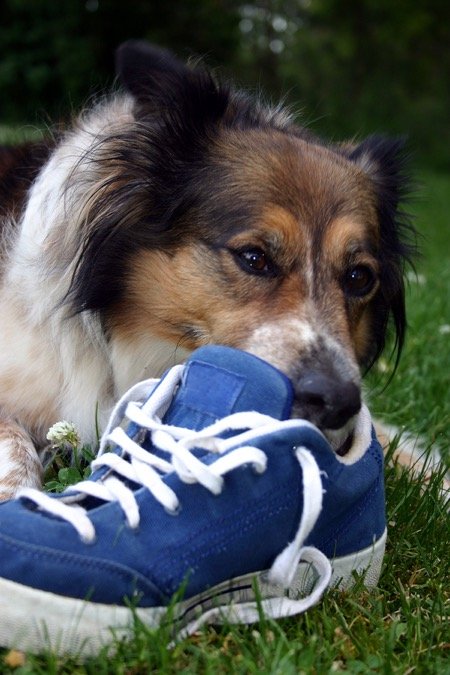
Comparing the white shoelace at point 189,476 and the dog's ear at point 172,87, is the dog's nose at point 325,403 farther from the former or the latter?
the dog's ear at point 172,87

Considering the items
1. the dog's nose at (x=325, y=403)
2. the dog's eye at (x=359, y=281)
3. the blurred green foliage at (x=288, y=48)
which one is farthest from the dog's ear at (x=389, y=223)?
the blurred green foliage at (x=288, y=48)

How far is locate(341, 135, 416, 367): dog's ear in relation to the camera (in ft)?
10.7

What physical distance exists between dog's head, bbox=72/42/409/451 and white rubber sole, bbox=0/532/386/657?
2.71 feet

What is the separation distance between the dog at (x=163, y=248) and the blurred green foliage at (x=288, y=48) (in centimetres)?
1667

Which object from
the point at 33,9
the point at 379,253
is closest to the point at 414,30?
the point at 33,9

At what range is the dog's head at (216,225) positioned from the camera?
2.67m

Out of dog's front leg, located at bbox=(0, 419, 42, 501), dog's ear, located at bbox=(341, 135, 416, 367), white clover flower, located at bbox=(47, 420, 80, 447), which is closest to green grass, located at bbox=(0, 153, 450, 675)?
dog's ear, located at bbox=(341, 135, 416, 367)

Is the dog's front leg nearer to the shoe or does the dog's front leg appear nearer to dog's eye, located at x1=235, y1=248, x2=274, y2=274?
the shoe

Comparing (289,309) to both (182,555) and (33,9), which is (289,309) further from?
(33,9)

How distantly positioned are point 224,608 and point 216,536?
0.18 meters

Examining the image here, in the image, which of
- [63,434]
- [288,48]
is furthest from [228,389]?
[288,48]

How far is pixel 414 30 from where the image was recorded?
73.2 feet

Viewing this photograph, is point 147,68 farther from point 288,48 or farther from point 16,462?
point 288,48

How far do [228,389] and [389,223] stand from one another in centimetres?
154
